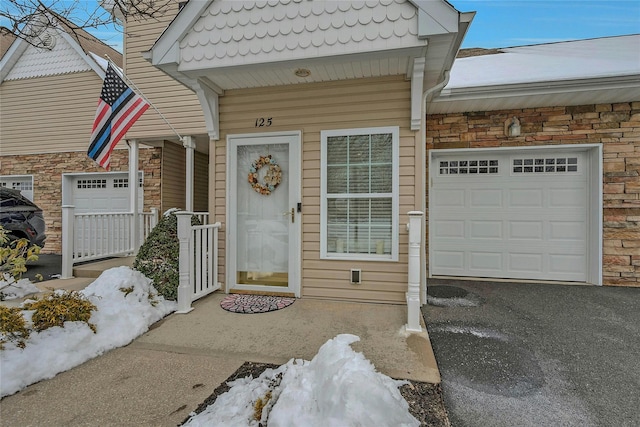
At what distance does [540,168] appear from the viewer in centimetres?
464

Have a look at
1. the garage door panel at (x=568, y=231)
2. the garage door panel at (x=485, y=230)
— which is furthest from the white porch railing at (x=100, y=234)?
the garage door panel at (x=568, y=231)

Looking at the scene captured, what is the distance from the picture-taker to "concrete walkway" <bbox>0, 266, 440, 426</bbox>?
5.49 ft

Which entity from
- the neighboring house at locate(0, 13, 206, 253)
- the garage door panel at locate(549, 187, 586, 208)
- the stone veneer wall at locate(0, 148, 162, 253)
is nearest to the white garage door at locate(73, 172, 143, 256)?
the neighboring house at locate(0, 13, 206, 253)

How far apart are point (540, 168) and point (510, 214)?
31.9 inches

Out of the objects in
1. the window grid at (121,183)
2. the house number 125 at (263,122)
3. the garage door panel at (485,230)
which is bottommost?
the garage door panel at (485,230)

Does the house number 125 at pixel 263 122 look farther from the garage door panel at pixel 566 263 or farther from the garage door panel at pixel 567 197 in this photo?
the garage door panel at pixel 566 263

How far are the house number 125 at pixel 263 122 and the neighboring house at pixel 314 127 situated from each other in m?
0.04

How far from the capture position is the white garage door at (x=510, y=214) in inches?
179

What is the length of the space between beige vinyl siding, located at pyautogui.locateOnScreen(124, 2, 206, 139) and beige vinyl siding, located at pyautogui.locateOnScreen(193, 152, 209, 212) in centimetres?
125

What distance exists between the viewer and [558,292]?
4.05 m

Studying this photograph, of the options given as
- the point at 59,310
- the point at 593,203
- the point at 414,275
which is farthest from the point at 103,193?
the point at 593,203

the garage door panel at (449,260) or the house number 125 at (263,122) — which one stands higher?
the house number 125 at (263,122)

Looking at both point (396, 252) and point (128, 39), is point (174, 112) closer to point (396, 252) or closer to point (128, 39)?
point (128, 39)

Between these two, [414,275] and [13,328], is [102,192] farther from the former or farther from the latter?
[414,275]
